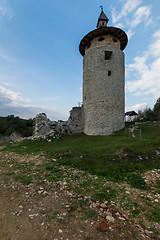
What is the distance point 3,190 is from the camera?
14.6 feet

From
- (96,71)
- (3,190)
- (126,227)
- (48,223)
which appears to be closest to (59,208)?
(48,223)

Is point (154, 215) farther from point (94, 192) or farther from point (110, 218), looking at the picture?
point (94, 192)

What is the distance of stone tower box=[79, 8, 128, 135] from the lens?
1559 cm

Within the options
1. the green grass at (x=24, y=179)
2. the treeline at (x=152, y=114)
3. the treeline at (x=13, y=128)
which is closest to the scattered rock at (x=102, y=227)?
the green grass at (x=24, y=179)

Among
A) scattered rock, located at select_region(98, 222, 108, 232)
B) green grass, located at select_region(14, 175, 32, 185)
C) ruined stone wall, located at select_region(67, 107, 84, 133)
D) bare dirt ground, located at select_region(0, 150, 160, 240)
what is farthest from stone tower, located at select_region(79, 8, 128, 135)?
scattered rock, located at select_region(98, 222, 108, 232)

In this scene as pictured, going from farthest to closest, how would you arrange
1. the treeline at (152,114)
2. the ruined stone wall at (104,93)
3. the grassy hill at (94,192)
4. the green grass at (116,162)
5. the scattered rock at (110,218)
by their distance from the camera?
1. the treeline at (152,114)
2. the ruined stone wall at (104,93)
3. the green grass at (116,162)
4. the scattered rock at (110,218)
5. the grassy hill at (94,192)

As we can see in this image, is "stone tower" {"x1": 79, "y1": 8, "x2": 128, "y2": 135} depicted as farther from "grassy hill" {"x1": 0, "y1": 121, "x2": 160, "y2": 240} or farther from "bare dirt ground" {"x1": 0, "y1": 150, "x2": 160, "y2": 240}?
"bare dirt ground" {"x1": 0, "y1": 150, "x2": 160, "y2": 240}

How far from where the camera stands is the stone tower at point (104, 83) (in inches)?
614

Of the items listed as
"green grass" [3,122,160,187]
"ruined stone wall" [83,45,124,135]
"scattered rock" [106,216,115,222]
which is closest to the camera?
"scattered rock" [106,216,115,222]

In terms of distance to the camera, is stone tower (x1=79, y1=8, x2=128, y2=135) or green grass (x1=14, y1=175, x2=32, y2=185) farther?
stone tower (x1=79, y1=8, x2=128, y2=135)

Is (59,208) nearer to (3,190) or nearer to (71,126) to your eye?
(3,190)

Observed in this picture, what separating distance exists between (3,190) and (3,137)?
32.6 meters

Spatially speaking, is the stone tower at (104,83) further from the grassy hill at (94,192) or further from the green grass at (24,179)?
the green grass at (24,179)

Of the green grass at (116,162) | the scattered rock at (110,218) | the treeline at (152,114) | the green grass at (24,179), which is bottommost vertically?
the scattered rock at (110,218)
